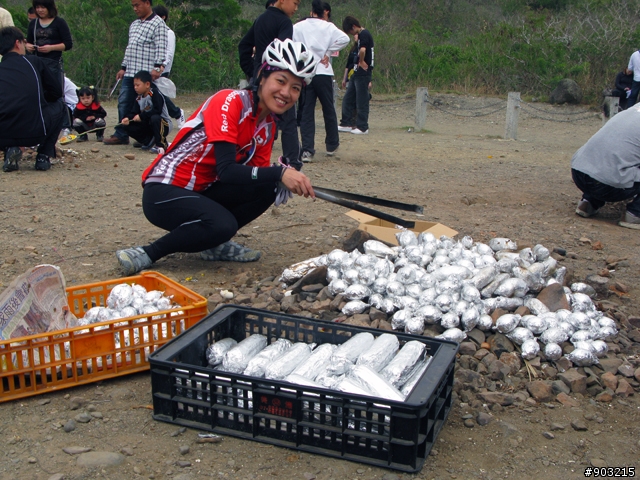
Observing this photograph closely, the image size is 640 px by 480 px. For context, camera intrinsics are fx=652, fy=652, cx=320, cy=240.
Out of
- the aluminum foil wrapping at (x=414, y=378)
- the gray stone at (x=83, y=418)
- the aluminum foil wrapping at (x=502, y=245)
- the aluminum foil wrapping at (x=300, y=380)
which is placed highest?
the aluminum foil wrapping at (x=502, y=245)

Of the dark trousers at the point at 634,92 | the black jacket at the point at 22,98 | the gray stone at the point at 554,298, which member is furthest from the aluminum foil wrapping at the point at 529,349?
the dark trousers at the point at 634,92

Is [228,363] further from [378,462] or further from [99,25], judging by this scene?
[99,25]

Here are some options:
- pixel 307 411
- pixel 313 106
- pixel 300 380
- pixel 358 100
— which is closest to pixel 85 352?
pixel 300 380

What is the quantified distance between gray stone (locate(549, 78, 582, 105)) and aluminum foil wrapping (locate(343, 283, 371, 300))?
1464 centimetres

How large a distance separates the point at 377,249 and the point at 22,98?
440 cm

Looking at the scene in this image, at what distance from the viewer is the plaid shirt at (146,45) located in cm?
821

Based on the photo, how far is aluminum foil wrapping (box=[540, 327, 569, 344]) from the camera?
3.18 meters

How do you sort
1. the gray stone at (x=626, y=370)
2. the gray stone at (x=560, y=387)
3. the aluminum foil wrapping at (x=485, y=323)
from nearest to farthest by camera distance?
the gray stone at (x=560, y=387)
the gray stone at (x=626, y=370)
the aluminum foil wrapping at (x=485, y=323)

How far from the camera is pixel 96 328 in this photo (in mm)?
2896

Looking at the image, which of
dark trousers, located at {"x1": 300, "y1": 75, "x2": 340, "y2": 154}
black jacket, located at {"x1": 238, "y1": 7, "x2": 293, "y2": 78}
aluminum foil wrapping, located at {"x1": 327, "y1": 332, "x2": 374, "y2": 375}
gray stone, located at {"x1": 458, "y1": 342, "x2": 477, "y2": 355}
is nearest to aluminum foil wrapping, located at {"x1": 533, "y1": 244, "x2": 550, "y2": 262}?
gray stone, located at {"x1": 458, "y1": 342, "x2": 477, "y2": 355}

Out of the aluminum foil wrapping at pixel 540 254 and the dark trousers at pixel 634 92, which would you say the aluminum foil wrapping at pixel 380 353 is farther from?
the dark trousers at pixel 634 92

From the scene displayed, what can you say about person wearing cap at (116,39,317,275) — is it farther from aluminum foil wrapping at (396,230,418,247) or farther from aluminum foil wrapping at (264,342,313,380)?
aluminum foil wrapping at (264,342,313,380)

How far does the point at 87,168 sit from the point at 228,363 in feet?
17.8

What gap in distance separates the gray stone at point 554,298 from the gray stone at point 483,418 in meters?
1.05
